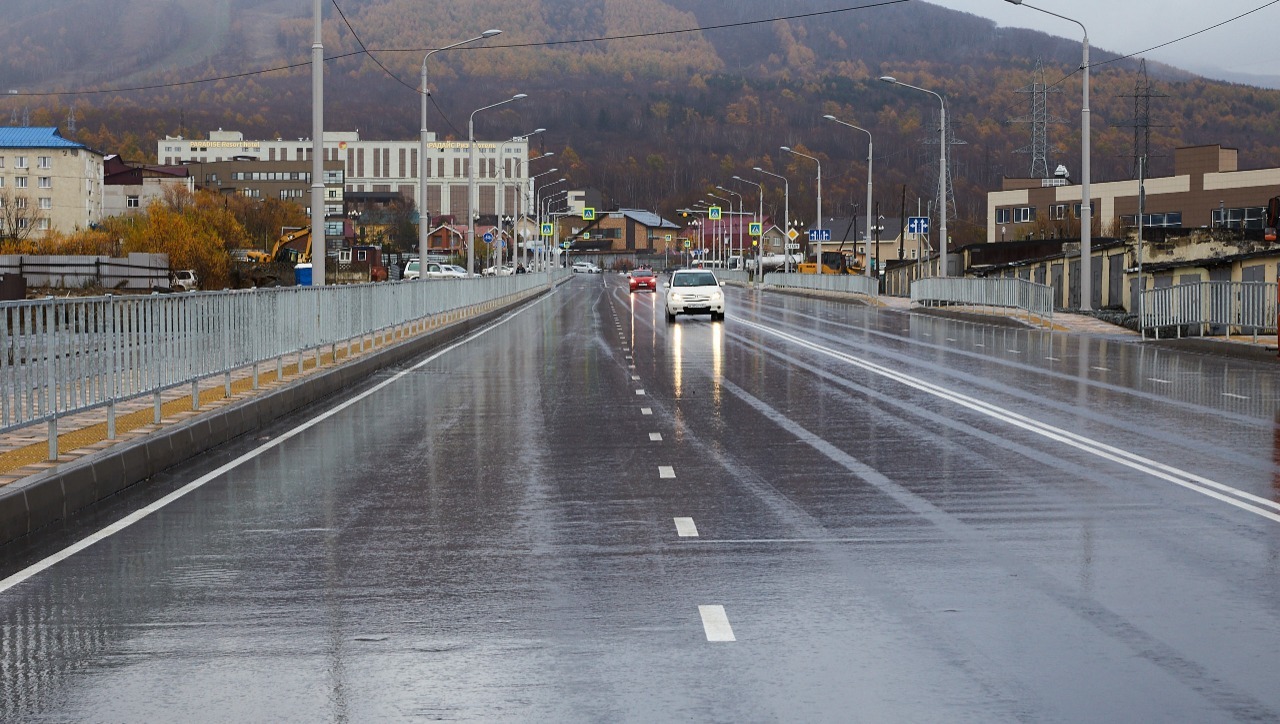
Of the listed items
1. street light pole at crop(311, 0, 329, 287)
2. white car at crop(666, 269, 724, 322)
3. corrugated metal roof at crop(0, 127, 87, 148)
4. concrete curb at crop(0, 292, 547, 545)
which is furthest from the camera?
corrugated metal roof at crop(0, 127, 87, 148)

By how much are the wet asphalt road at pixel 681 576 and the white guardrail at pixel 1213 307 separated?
14137mm

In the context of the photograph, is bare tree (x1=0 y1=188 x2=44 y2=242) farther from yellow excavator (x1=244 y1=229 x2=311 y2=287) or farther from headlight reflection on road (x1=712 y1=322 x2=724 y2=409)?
headlight reflection on road (x1=712 y1=322 x2=724 y2=409)

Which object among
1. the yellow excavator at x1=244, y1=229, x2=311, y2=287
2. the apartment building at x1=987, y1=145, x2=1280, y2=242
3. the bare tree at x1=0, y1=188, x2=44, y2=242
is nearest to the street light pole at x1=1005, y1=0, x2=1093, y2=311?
the yellow excavator at x1=244, y1=229, x2=311, y2=287

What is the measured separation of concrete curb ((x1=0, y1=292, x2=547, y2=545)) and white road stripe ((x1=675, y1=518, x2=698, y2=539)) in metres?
4.38

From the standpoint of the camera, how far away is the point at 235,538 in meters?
10.2

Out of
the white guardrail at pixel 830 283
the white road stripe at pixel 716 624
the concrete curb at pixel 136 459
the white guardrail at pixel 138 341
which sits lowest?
the white road stripe at pixel 716 624

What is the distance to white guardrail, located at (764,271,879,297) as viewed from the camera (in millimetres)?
79438

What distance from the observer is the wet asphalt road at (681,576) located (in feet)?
20.7

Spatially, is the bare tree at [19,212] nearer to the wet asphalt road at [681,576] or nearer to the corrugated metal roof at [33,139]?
the corrugated metal roof at [33,139]

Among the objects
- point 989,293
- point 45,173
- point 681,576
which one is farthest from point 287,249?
point 681,576

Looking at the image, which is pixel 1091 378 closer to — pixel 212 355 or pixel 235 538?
pixel 212 355

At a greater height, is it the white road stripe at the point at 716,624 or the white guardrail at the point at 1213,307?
the white guardrail at the point at 1213,307

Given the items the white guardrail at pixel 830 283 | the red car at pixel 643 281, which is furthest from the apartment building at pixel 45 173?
the white guardrail at pixel 830 283

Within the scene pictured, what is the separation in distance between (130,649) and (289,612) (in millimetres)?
943
